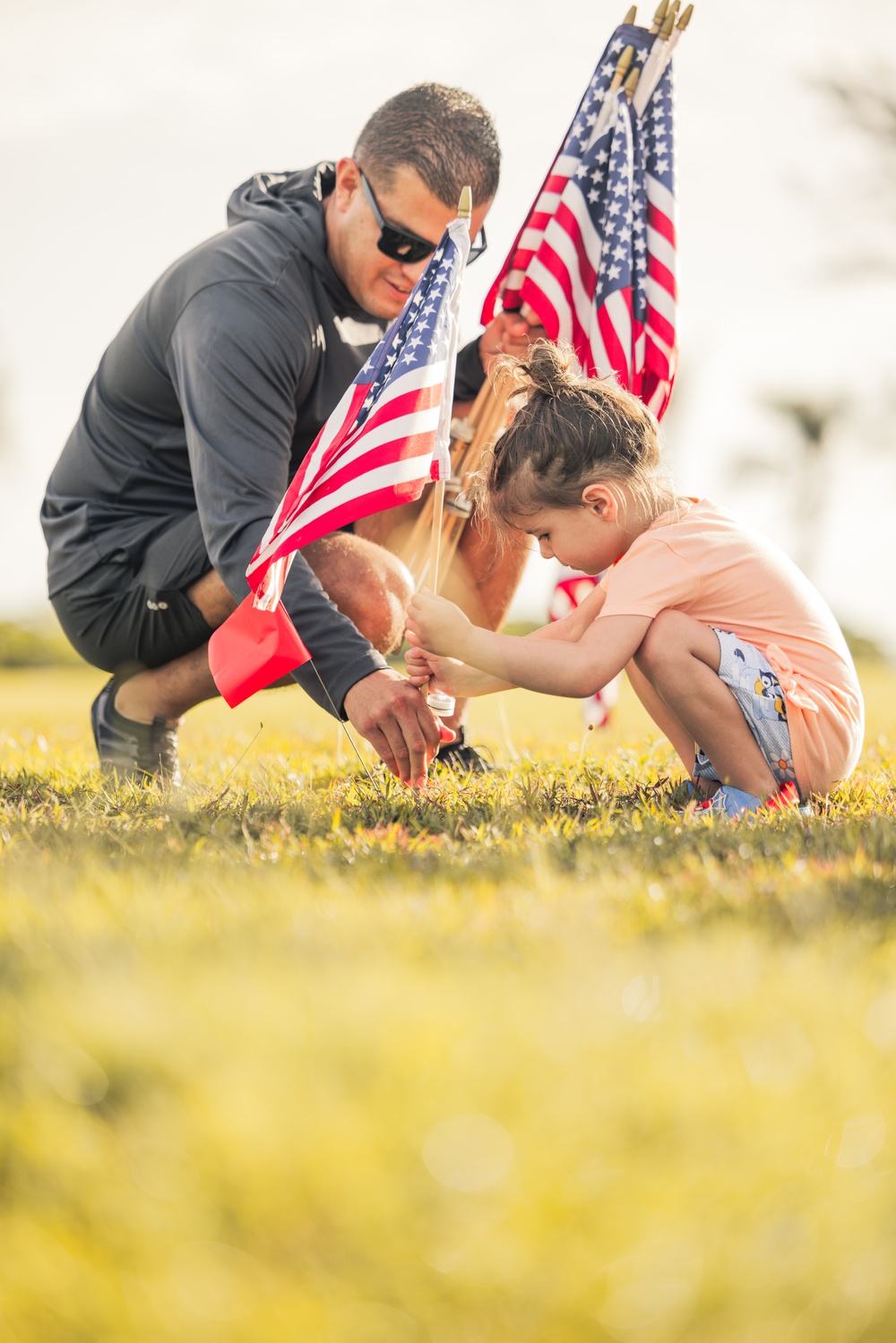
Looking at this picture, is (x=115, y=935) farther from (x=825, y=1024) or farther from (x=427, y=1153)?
(x=825, y=1024)

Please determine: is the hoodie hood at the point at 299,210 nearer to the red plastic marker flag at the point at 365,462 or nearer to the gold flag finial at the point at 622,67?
the red plastic marker flag at the point at 365,462

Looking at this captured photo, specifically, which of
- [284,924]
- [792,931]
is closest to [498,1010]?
[284,924]

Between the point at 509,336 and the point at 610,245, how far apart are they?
0.57 m

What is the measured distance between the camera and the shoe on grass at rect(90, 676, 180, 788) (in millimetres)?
3621

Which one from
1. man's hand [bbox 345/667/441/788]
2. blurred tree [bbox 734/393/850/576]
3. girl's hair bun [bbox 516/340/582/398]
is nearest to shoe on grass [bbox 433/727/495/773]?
man's hand [bbox 345/667/441/788]

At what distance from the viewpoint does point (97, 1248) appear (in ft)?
2.81

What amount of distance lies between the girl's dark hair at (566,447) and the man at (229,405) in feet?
2.06

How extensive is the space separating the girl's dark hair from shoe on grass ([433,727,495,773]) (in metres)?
0.94

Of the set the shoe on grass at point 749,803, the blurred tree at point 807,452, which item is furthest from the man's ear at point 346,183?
the blurred tree at point 807,452

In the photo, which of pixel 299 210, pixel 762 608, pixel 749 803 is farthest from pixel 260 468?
pixel 749 803

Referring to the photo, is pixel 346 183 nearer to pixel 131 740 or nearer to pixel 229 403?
pixel 229 403

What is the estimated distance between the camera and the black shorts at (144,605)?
344 cm

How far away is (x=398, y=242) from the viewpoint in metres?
3.48

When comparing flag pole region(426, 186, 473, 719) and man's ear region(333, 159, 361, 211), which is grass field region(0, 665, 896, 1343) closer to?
flag pole region(426, 186, 473, 719)
